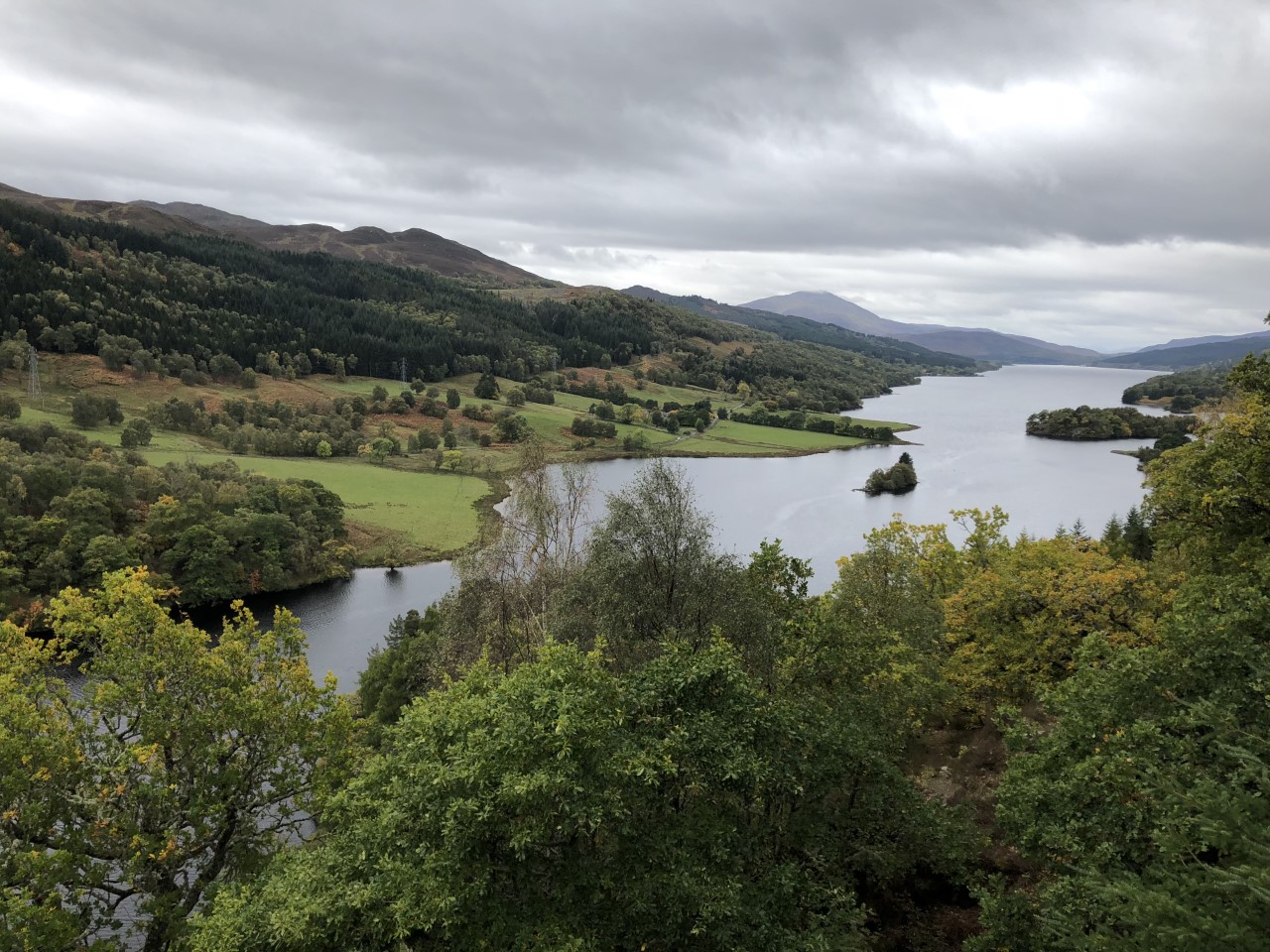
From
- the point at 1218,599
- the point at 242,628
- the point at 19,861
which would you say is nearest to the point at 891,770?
the point at 1218,599

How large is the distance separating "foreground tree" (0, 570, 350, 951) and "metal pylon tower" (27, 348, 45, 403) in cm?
10346

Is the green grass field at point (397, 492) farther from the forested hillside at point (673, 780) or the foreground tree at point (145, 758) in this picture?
the forested hillside at point (673, 780)

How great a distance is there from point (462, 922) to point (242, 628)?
9926mm

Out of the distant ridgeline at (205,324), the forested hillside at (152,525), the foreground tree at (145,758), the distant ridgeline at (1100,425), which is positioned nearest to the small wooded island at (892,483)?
the forested hillside at (152,525)

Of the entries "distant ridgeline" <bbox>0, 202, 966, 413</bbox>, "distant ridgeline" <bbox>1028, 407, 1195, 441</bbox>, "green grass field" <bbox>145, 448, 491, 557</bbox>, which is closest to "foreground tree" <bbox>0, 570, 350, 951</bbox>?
"green grass field" <bbox>145, 448, 491, 557</bbox>

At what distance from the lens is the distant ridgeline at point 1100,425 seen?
5340 inches

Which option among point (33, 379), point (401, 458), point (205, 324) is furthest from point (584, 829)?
point (205, 324)

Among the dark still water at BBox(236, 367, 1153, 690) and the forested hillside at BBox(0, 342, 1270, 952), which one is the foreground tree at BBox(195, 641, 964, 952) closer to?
the forested hillside at BBox(0, 342, 1270, 952)

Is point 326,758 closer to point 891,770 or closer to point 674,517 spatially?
point 674,517

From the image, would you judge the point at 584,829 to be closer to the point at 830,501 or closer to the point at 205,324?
the point at 830,501

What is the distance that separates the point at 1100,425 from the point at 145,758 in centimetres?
16463

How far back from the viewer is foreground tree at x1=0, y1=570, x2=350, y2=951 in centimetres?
1298

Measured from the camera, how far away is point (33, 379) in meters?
94.2

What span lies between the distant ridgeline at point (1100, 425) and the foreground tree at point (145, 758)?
156893 millimetres
